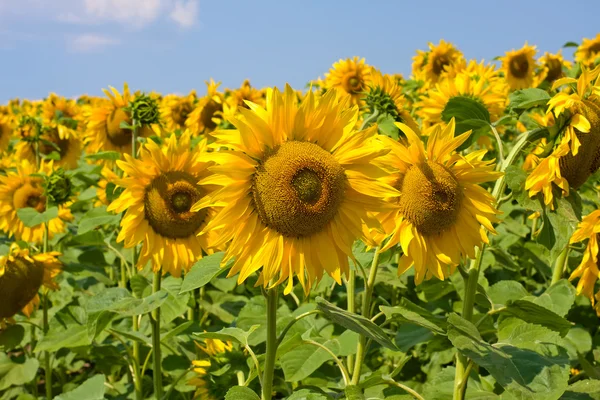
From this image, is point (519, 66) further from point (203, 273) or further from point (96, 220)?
point (203, 273)

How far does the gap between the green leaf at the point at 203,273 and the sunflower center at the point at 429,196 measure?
60cm

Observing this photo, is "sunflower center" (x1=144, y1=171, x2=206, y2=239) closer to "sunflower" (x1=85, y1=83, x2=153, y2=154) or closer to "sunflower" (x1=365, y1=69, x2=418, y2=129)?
"sunflower" (x1=365, y1=69, x2=418, y2=129)

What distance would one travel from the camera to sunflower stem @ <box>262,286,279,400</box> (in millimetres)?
1758

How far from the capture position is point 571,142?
2.09 meters

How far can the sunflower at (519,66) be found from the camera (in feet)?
22.0

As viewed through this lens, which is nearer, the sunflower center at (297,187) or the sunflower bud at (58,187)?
the sunflower center at (297,187)

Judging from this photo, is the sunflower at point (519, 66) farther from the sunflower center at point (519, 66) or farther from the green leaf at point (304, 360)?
the green leaf at point (304, 360)

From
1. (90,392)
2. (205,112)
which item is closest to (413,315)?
(90,392)

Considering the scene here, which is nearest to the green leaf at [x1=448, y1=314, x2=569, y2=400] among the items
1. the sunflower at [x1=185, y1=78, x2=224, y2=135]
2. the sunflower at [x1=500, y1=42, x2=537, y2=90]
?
the sunflower at [x1=185, y1=78, x2=224, y2=135]

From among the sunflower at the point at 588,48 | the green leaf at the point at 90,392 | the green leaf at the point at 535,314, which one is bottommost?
the green leaf at the point at 90,392

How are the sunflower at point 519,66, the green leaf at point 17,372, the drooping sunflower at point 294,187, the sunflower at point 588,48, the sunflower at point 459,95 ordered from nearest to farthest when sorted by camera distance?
the drooping sunflower at point 294,187 → the green leaf at point 17,372 → the sunflower at point 459,95 → the sunflower at point 519,66 → the sunflower at point 588,48

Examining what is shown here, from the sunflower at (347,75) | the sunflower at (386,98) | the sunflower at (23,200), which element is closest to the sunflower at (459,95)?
the sunflower at (386,98)

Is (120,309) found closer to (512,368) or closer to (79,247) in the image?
(512,368)

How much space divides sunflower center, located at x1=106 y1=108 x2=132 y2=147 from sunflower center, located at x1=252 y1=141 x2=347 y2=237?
2.65 m
